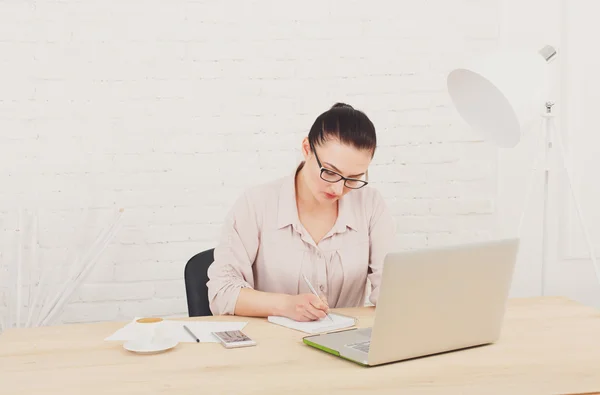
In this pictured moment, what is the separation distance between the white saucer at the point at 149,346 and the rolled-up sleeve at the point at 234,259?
42cm

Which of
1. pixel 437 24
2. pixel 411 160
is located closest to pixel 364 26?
pixel 437 24

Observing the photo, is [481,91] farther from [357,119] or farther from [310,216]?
[310,216]

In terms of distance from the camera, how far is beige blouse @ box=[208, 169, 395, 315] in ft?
7.89

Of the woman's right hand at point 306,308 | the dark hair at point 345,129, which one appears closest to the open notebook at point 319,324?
the woman's right hand at point 306,308

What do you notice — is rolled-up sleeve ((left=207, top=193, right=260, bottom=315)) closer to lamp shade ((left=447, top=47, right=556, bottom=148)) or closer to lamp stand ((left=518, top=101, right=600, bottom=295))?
lamp shade ((left=447, top=47, right=556, bottom=148))

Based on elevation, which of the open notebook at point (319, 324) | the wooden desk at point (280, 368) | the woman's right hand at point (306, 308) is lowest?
the wooden desk at point (280, 368)

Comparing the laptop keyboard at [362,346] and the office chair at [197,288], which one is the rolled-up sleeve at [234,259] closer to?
the office chair at [197,288]

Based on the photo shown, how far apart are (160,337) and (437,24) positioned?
6.78 feet

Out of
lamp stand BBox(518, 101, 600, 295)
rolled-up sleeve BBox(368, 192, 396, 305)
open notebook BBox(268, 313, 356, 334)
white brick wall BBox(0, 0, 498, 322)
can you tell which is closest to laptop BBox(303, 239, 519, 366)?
open notebook BBox(268, 313, 356, 334)

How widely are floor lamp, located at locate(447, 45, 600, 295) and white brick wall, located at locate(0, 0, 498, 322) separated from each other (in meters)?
0.73

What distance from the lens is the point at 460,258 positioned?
68.4 inches

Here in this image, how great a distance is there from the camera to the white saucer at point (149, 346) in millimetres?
1785

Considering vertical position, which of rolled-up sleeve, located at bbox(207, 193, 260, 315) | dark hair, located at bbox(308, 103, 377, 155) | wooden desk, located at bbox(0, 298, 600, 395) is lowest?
wooden desk, located at bbox(0, 298, 600, 395)

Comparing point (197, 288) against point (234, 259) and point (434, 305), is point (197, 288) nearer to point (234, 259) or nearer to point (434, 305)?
point (234, 259)
